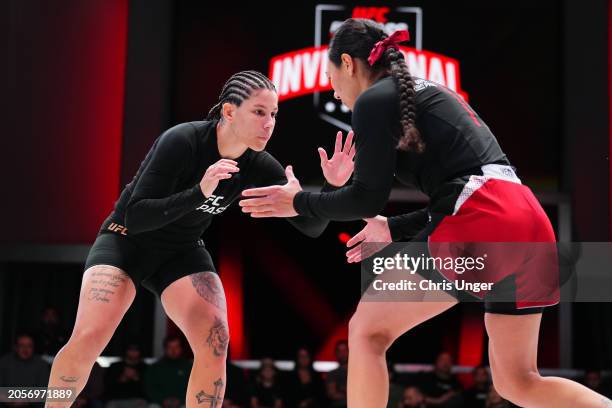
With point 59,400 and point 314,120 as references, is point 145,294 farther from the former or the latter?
point 59,400

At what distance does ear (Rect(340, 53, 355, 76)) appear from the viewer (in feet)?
9.48

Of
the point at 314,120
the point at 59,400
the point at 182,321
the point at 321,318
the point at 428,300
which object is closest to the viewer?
the point at 428,300

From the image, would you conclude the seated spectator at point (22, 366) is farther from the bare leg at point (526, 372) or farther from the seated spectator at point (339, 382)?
the bare leg at point (526, 372)

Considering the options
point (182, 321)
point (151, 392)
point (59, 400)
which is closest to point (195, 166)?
point (182, 321)

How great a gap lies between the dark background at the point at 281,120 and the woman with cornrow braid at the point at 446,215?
4963mm

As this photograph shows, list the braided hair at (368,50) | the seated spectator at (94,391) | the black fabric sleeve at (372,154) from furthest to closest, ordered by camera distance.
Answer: the seated spectator at (94,391), the braided hair at (368,50), the black fabric sleeve at (372,154)

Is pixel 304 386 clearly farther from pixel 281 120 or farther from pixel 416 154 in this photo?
pixel 416 154

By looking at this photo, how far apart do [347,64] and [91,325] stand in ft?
→ 4.65

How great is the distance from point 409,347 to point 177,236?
16.6ft

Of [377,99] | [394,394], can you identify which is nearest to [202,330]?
[377,99]

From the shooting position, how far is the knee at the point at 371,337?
276cm

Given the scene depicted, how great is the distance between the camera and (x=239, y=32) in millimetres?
7988

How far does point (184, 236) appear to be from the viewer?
12.0ft

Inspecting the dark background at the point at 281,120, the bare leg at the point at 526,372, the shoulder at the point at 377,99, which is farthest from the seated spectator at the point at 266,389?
the shoulder at the point at 377,99
